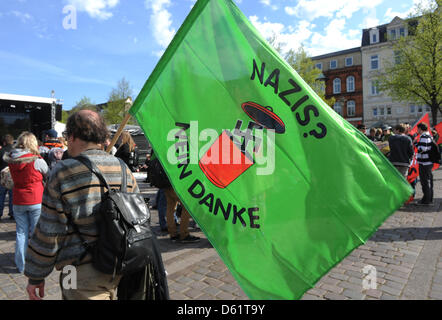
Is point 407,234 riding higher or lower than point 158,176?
lower

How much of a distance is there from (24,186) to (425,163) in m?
8.40

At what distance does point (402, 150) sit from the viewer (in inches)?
291

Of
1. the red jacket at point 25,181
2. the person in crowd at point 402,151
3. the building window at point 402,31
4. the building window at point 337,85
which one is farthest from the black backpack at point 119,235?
the building window at point 337,85

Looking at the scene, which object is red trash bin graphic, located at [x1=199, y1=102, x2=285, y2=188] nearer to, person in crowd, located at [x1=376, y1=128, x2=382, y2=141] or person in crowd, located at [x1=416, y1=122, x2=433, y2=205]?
person in crowd, located at [x1=416, y1=122, x2=433, y2=205]

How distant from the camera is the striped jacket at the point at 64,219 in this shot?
5.69 ft

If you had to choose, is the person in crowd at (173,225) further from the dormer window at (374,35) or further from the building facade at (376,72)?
the dormer window at (374,35)

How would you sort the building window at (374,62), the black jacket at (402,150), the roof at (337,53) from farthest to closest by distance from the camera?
the roof at (337,53) → the building window at (374,62) → the black jacket at (402,150)

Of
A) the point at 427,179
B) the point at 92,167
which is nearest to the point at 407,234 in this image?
the point at 427,179

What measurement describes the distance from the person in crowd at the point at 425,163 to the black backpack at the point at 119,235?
7892 mm

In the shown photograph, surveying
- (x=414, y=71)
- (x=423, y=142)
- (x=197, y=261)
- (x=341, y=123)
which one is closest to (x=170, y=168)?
(x=341, y=123)

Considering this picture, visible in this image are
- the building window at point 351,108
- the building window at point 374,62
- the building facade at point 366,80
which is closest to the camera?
the building facade at point 366,80

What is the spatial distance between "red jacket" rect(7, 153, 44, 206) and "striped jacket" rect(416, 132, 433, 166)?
820 cm

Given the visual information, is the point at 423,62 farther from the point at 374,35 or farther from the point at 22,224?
the point at 22,224

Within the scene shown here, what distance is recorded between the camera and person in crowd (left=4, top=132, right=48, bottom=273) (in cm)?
405
